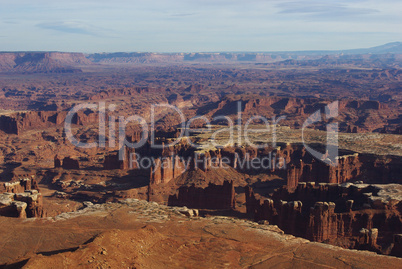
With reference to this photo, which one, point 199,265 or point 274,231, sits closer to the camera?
point 199,265

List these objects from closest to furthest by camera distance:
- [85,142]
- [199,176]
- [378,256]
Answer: [378,256]
[199,176]
[85,142]

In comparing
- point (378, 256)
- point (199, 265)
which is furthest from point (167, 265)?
point (378, 256)

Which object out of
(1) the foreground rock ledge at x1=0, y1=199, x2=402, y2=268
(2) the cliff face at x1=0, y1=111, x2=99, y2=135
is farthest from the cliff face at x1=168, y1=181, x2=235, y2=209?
(2) the cliff face at x1=0, y1=111, x2=99, y2=135

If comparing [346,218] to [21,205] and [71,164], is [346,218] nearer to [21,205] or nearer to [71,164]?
[21,205]

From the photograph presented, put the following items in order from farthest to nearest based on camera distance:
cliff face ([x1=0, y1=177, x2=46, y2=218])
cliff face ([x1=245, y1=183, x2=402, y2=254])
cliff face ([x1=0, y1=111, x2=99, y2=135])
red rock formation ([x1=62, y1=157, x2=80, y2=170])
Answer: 1. cliff face ([x1=0, y1=111, x2=99, y2=135])
2. red rock formation ([x1=62, y1=157, x2=80, y2=170])
3. cliff face ([x1=245, y1=183, x2=402, y2=254])
4. cliff face ([x1=0, y1=177, x2=46, y2=218])

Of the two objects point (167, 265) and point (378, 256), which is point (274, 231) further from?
point (167, 265)

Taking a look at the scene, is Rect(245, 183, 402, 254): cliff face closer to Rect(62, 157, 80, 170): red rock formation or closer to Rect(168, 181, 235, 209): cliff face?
Rect(168, 181, 235, 209): cliff face

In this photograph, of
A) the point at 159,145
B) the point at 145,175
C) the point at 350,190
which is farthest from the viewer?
the point at 159,145
